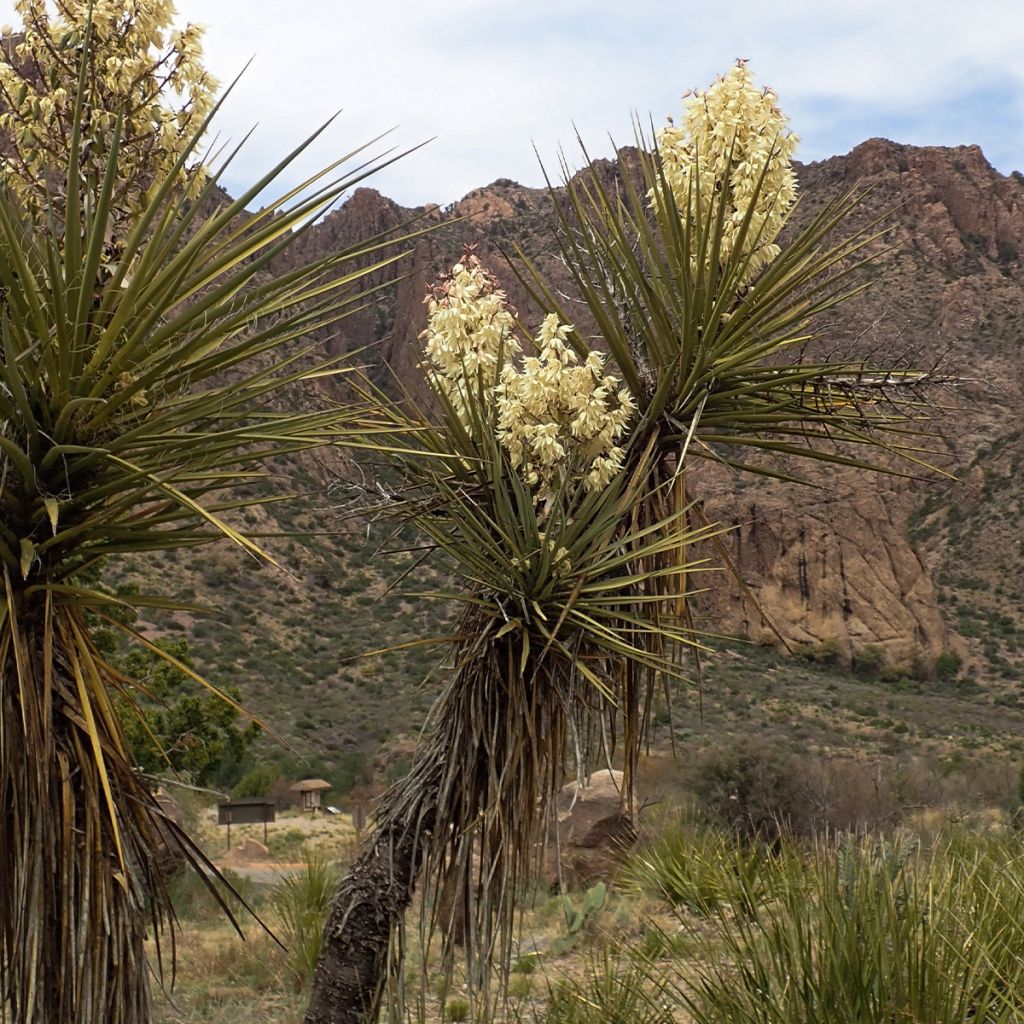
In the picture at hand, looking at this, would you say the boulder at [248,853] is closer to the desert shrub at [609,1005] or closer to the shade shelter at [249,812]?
the shade shelter at [249,812]

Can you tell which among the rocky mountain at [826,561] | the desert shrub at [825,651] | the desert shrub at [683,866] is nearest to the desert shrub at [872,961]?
the desert shrub at [683,866]

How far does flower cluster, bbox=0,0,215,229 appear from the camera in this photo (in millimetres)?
3371

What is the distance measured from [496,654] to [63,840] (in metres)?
1.68

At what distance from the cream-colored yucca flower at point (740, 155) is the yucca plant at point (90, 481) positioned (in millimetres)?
1659

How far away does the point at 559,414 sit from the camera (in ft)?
13.8

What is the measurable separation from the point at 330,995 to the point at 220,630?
22.0 meters

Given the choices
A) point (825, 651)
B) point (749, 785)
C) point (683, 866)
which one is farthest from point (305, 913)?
point (825, 651)

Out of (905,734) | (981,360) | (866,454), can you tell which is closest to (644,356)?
(905,734)

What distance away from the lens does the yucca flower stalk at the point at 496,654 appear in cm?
405

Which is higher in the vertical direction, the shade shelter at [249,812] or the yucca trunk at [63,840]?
the yucca trunk at [63,840]

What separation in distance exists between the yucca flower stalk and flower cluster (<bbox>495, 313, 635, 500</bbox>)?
1 centimetres

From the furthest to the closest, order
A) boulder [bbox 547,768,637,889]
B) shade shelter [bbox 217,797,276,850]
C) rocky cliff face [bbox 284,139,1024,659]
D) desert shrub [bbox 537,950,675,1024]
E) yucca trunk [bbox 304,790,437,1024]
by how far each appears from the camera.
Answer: rocky cliff face [bbox 284,139,1024,659]
shade shelter [bbox 217,797,276,850]
boulder [bbox 547,768,637,889]
yucca trunk [bbox 304,790,437,1024]
desert shrub [bbox 537,950,675,1024]

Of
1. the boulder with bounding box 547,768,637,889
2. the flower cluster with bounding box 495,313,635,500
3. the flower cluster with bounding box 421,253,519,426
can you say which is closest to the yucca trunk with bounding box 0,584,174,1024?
the flower cluster with bounding box 495,313,635,500

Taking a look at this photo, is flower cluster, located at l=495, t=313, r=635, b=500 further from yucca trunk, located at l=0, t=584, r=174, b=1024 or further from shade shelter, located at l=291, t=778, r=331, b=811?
Result: shade shelter, located at l=291, t=778, r=331, b=811
